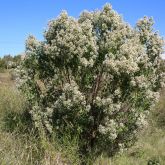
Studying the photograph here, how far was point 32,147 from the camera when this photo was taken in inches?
338

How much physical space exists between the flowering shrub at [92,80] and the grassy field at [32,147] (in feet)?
1.30

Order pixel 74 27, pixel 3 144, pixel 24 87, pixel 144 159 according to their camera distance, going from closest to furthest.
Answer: pixel 3 144
pixel 74 27
pixel 24 87
pixel 144 159

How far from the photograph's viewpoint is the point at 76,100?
9.26m

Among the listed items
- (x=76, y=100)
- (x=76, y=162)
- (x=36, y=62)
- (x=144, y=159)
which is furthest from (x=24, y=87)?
(x=144, y=159)

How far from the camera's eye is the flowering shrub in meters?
9.39

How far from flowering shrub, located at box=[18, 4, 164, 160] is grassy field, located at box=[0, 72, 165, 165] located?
397 millimetres

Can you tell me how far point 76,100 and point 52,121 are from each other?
846 millimetres

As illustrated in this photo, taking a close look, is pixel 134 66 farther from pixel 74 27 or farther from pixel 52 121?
pixel 52 121

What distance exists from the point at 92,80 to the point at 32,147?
7.33ft

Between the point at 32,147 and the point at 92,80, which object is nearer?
the point at 32,147

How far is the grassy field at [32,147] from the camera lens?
8.07 metres

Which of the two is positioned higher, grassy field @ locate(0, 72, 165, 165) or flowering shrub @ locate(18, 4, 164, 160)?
flowering shrub @ locate(18, 4, 164, 160)

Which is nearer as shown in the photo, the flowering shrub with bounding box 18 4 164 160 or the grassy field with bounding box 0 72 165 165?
the grassy field with bounding box 0 72 165 165

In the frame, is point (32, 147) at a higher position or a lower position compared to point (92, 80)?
lower
